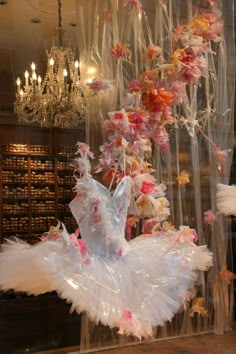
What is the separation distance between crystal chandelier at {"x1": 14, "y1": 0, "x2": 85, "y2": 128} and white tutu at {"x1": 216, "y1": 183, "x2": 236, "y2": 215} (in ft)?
3.20

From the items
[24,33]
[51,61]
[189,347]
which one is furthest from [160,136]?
[24,33]

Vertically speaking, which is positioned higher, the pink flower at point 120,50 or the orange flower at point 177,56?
the pink flower at point 120,50

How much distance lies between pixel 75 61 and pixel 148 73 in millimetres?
970

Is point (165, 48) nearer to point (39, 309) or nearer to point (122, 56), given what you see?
point (122, 56)

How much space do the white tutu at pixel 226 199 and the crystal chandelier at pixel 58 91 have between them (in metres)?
0.97

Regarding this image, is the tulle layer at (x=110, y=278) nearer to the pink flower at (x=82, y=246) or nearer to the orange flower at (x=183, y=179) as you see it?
the pink flower at (x=82, y=246)

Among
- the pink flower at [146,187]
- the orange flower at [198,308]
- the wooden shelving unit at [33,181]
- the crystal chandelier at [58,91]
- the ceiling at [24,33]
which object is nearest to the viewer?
the pink flower at [146,187]

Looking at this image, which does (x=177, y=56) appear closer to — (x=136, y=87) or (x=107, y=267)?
(x=136, y=87)

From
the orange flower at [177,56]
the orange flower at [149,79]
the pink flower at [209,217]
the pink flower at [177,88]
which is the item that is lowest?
the pink flower at [209,217]

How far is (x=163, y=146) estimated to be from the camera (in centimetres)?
183

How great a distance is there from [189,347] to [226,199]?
2.14 feet

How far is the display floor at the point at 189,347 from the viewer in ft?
5.83

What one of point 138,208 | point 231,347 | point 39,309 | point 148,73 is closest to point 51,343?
point 39,309

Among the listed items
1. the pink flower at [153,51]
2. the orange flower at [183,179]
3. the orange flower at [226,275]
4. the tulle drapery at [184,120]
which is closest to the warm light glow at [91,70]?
the tulle drapery at [184,120]
